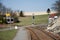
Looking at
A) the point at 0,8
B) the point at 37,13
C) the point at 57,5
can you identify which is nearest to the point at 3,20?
the point at 0,8

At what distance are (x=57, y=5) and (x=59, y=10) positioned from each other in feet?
15.1

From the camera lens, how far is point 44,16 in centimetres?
12369

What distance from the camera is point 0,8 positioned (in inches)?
3912

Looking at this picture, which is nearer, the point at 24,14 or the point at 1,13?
the point at 1,13

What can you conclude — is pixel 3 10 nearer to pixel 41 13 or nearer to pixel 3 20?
pixel 3 20

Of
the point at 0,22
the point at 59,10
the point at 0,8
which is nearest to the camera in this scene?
the point at 59,10

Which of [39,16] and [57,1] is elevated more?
[57,1]

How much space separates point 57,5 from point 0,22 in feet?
84.7

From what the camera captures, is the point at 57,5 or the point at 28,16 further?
the point at 28,16

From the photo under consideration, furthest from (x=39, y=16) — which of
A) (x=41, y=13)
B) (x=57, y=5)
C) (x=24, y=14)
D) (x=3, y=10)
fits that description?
(x=57, y=5)

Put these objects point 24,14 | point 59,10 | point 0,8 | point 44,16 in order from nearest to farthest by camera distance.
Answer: point 59,10 → point 0,8 → point 44,16 → point 24,14

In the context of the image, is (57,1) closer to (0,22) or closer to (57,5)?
(57,5)

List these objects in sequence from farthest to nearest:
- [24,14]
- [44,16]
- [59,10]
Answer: [24,14] → [44,16] → [59,10]

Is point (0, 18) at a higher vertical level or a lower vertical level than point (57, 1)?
lower
